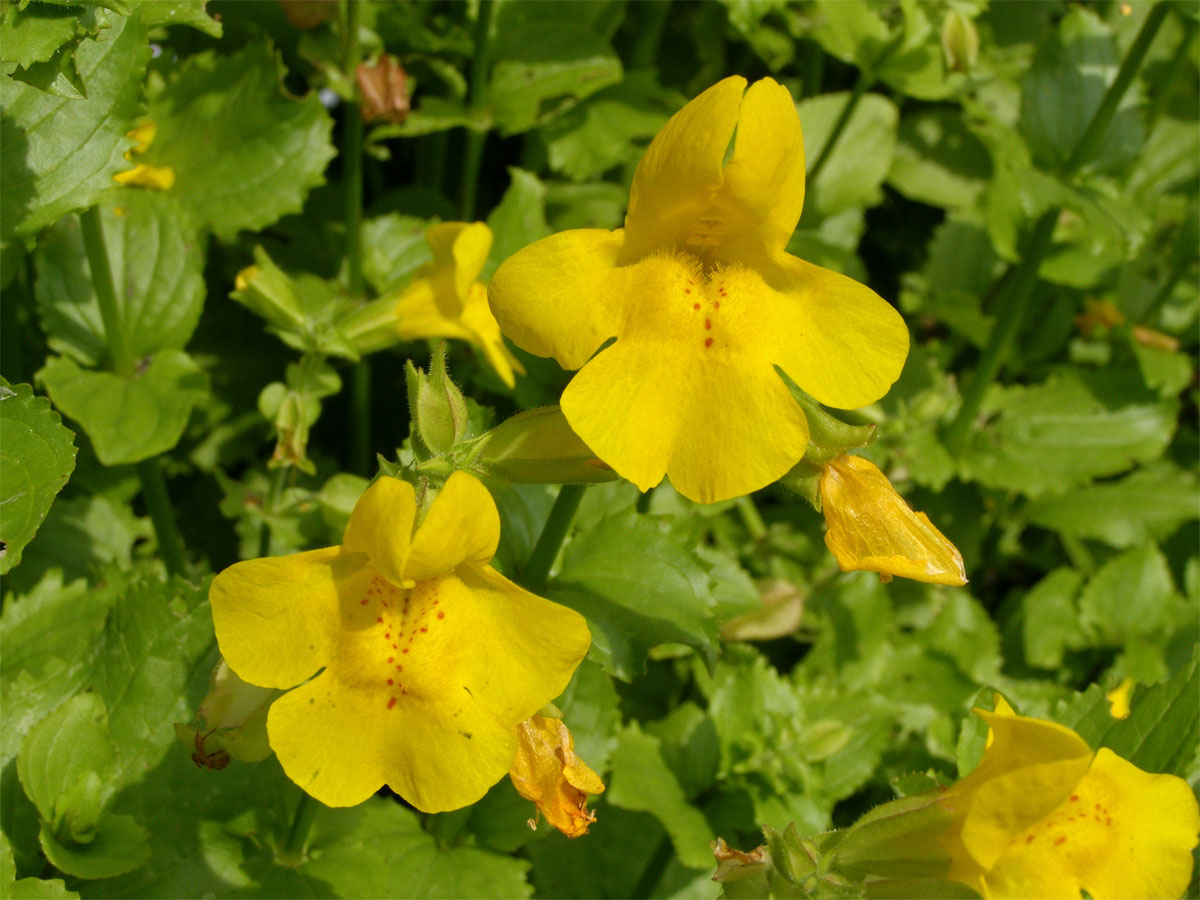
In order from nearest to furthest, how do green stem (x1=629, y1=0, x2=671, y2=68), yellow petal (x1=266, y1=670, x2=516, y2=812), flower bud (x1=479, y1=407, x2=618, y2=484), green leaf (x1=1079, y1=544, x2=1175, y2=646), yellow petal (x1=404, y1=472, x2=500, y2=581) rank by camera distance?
yellow petal (x1=404, y1=472, x2=500, y2=581), yellow petal (x1=266, y1=670, x2=516, y2=812), flower bud (x1=479, y1=407, x2=618, y2=484), green leaf (x1=1079, y1=544, x2=1175, y2=646), green stem (x1=629, y1=0, x2=671, y2=68)

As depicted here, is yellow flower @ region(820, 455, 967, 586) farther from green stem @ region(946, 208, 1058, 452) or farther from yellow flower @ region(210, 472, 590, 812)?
green stem @ region(946, 208, 1058, 452)

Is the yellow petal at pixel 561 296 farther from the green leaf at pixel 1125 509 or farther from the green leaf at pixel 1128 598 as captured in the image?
the green leaf at pixel 1125 509

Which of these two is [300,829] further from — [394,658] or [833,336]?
[833,336]

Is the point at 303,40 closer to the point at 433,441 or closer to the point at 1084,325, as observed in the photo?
the point at 433,441

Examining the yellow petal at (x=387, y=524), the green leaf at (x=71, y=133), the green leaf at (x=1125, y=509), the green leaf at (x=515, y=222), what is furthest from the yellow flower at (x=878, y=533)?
the green leaf at (x=1125, y=509)

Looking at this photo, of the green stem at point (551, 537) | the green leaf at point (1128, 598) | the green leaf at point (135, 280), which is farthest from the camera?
the green leaf at point (1128, 598)

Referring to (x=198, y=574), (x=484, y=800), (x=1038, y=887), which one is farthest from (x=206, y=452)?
(x=1038, y=887)

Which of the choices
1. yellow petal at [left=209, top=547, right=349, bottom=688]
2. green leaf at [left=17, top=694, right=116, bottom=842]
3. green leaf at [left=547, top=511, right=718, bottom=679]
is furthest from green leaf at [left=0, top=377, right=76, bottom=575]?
green leaf at [left=547, top=511, right=718, bottom=679]
